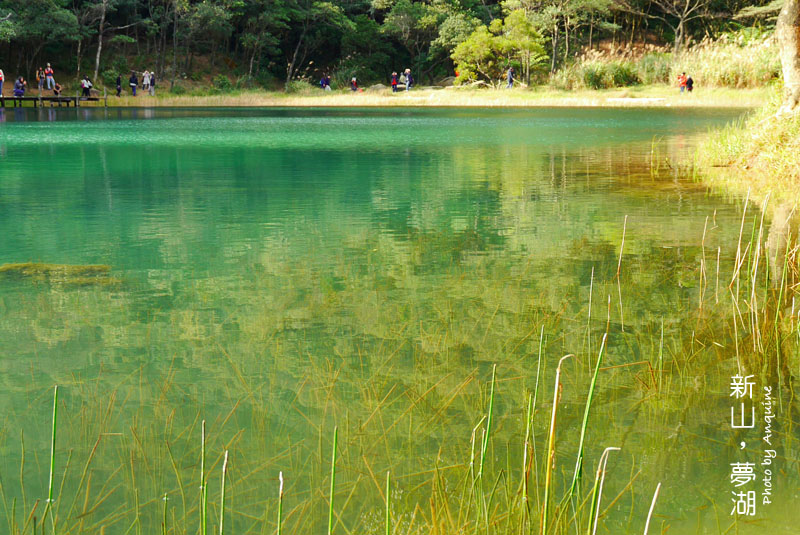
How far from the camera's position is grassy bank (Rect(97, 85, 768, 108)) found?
91.9 feet

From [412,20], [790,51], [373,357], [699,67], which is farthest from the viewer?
[412,20]

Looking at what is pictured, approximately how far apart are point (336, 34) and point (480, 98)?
1520 cm

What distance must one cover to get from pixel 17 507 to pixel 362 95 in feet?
112

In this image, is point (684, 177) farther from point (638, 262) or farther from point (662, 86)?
point (662, 86)

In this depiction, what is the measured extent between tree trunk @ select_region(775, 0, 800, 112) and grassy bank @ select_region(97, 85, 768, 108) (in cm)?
1774

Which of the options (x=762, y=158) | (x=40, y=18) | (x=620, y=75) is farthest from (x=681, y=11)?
(x=762, y=158)

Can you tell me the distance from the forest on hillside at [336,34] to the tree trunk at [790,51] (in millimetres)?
26867

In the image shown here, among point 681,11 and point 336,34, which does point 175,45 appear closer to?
point 336,34

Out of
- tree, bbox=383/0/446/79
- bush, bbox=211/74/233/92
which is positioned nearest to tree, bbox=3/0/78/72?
bush, bbox=211/74/233/92

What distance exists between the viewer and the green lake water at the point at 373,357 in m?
2.38

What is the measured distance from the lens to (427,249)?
19.0 ft

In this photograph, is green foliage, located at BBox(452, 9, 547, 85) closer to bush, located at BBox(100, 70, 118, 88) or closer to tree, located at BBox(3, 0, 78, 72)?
bush, located at BBox(100, 70, 118, 88)

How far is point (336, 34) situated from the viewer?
45406 millimetres

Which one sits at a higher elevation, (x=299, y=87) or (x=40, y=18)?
(x=40, y=18)
